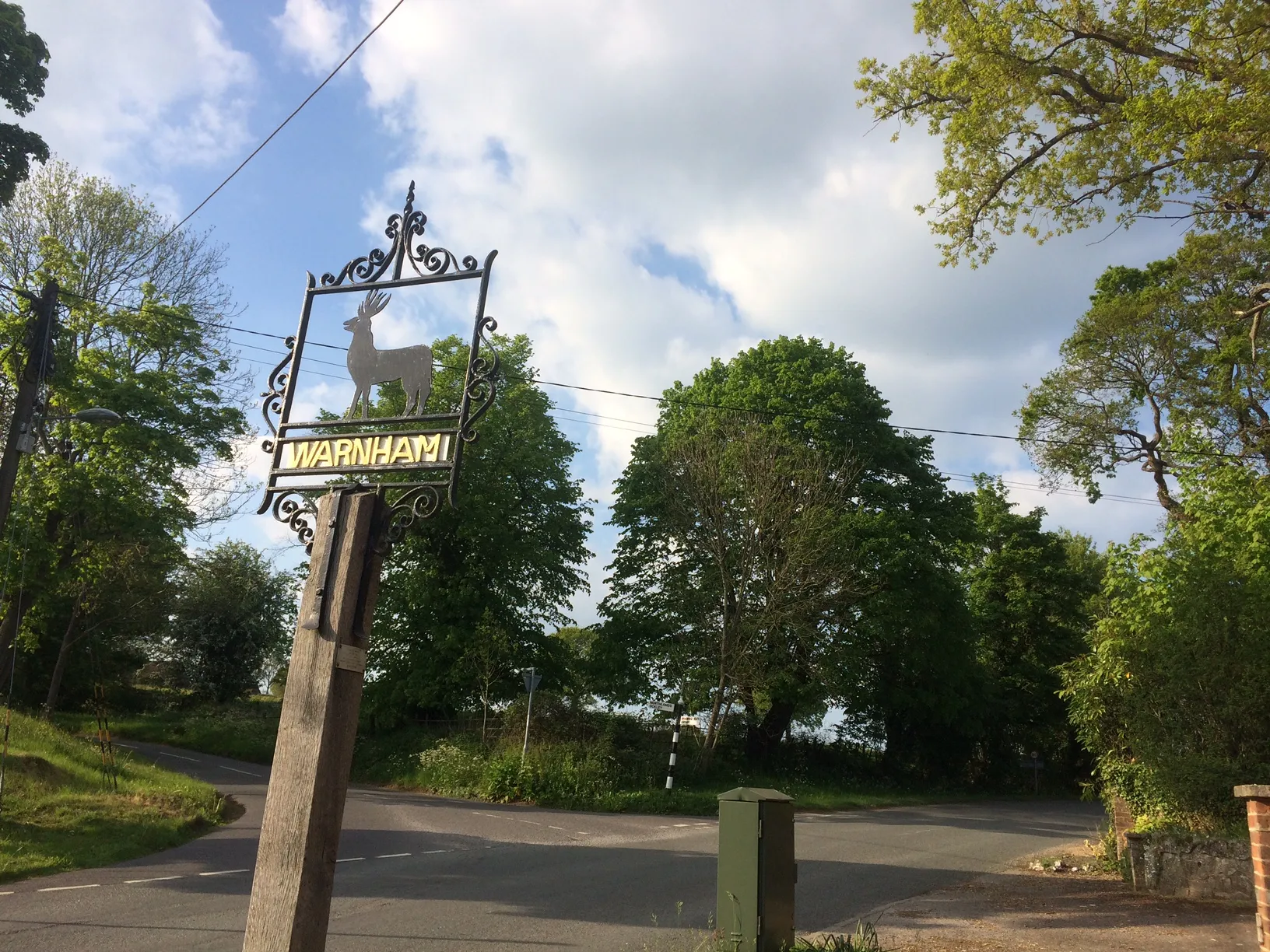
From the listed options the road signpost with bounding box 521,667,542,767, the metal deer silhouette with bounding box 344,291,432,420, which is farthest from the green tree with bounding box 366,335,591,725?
the metal deer silhouette with bounding box 344,291,432,420

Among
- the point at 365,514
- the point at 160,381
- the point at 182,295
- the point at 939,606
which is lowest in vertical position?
the point at 365,514

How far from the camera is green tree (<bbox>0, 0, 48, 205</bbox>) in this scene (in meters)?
16.5

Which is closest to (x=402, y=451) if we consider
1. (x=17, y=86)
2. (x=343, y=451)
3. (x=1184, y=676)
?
(x=343, y=451)

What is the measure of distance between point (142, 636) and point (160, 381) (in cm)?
2197

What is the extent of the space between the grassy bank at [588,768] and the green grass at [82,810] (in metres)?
6.63

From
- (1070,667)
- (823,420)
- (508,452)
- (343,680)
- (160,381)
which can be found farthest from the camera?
(508,452)

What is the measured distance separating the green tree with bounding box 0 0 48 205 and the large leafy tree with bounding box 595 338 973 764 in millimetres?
15638

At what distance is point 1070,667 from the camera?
46.9ft

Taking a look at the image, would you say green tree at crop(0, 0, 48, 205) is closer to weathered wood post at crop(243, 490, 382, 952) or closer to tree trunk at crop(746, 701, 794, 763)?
weathered wood post at crop(243, 490, 382, 952)

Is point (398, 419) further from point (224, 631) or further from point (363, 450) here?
point (224, 631)

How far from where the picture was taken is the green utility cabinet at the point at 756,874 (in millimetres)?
6723

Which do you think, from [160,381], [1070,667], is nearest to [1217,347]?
[1070,667]

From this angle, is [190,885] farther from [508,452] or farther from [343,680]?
[508,452]

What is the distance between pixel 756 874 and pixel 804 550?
17.4 meters
